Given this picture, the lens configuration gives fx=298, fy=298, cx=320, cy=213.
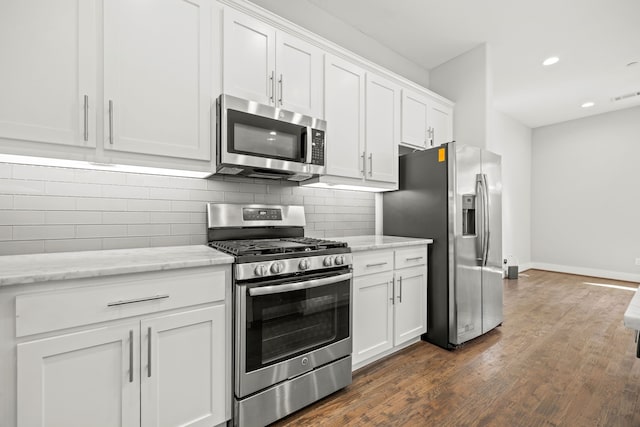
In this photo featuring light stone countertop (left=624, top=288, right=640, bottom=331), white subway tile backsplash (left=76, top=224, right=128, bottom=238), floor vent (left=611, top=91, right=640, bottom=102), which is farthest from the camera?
floor vent (left=611, top=91, right=640, bottom=102)

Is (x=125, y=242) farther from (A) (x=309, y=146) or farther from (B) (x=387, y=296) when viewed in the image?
(B) (x=387, y=296)

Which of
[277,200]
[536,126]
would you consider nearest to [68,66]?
[277,200]

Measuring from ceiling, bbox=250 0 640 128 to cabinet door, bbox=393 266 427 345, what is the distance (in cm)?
247

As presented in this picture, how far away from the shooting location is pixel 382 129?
9.23 feet

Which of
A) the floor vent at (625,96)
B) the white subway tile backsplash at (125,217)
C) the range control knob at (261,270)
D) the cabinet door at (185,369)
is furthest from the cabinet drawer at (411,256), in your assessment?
the floor vent at (625,96)

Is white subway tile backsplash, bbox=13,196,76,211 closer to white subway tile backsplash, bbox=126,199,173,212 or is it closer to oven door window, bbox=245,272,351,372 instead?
white subway tile backsplash, bbox=126,199,173,212

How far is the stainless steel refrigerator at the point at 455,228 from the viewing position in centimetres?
261

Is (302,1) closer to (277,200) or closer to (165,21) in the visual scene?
(165,21)

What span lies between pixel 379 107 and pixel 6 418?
296cm

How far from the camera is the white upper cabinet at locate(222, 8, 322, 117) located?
1.92 meters

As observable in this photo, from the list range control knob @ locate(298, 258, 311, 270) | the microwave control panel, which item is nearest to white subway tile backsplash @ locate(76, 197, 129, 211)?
range control knob @ locate(298, 258, 311, 270)

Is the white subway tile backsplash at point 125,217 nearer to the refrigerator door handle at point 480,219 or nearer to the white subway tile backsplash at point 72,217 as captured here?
the white subway tile backsplash at point 72,217

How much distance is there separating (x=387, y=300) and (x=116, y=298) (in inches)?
71.7

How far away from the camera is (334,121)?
2453 mm
